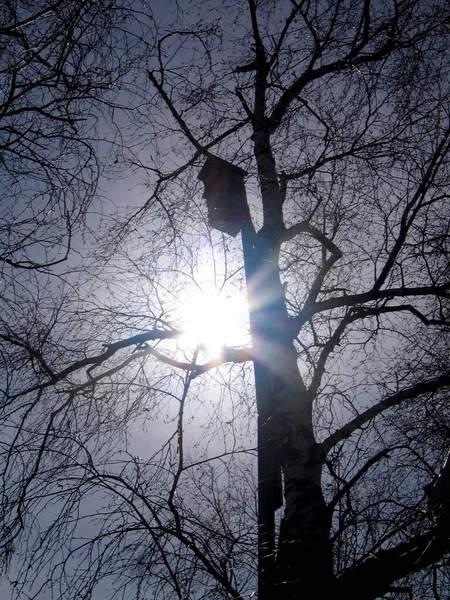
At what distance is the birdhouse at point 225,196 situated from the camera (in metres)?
4.53

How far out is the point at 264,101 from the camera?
5207 mm

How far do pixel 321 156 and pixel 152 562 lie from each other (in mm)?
3533

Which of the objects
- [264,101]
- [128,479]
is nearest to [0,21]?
[128,479]

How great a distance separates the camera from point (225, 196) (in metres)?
4.53

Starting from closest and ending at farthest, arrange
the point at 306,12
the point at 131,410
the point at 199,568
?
1. the point at 199,568
2. the point at 131,410
3. the point at 306,12

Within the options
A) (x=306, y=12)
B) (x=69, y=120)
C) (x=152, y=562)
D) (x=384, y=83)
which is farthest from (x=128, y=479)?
(x=306, y=12)

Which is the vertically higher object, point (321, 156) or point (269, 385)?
point (321, 156)

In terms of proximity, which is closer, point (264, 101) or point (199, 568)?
point (199, 568)

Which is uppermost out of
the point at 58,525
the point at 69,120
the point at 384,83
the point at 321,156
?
the point at 384,83

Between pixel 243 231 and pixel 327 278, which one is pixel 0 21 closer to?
pixel 243 231

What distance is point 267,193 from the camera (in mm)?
4504

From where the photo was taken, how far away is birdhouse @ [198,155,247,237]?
4531mm

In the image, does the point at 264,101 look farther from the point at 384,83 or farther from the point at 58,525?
the point at 58,525

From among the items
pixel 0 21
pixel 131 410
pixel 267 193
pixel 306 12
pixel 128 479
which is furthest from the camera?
pixel 306 12
